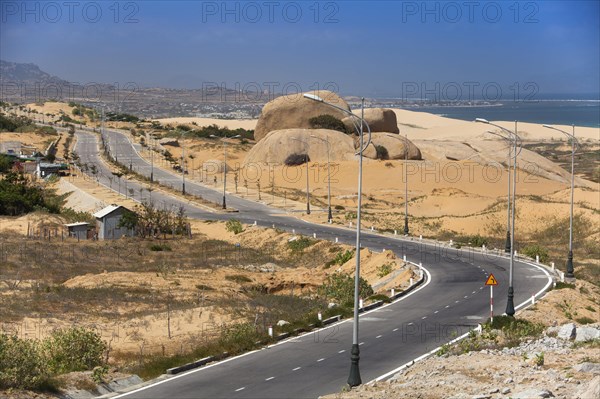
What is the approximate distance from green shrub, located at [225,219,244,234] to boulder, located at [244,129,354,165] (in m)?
37.5

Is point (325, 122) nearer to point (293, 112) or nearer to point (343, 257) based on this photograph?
point (293, 112)

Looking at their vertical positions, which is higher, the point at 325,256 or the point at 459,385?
the point at 459,385

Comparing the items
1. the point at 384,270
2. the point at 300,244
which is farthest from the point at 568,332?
the point at 300,244

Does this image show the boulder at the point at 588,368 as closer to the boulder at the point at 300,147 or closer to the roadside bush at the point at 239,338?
the roadside bush at the point at 239,338

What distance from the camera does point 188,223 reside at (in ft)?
233

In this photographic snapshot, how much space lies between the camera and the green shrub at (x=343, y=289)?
143 feet

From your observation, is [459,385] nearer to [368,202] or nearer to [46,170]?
[368,202]

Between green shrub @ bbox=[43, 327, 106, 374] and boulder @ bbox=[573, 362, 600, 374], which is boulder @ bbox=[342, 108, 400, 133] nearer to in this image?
green shrub @ bbox=[43, 327, 106, 374]

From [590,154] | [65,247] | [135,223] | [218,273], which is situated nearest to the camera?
[218,273]

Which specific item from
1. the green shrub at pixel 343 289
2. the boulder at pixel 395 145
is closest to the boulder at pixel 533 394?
the green shrub at pixel 343 289

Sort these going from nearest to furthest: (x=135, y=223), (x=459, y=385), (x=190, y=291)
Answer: (x=459, y=385), (x=190, y=291), (x=135, y=223)

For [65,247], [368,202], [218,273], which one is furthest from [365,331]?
[368,202]

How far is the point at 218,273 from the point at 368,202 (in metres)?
41.7

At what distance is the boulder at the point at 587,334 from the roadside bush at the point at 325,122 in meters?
88.1
